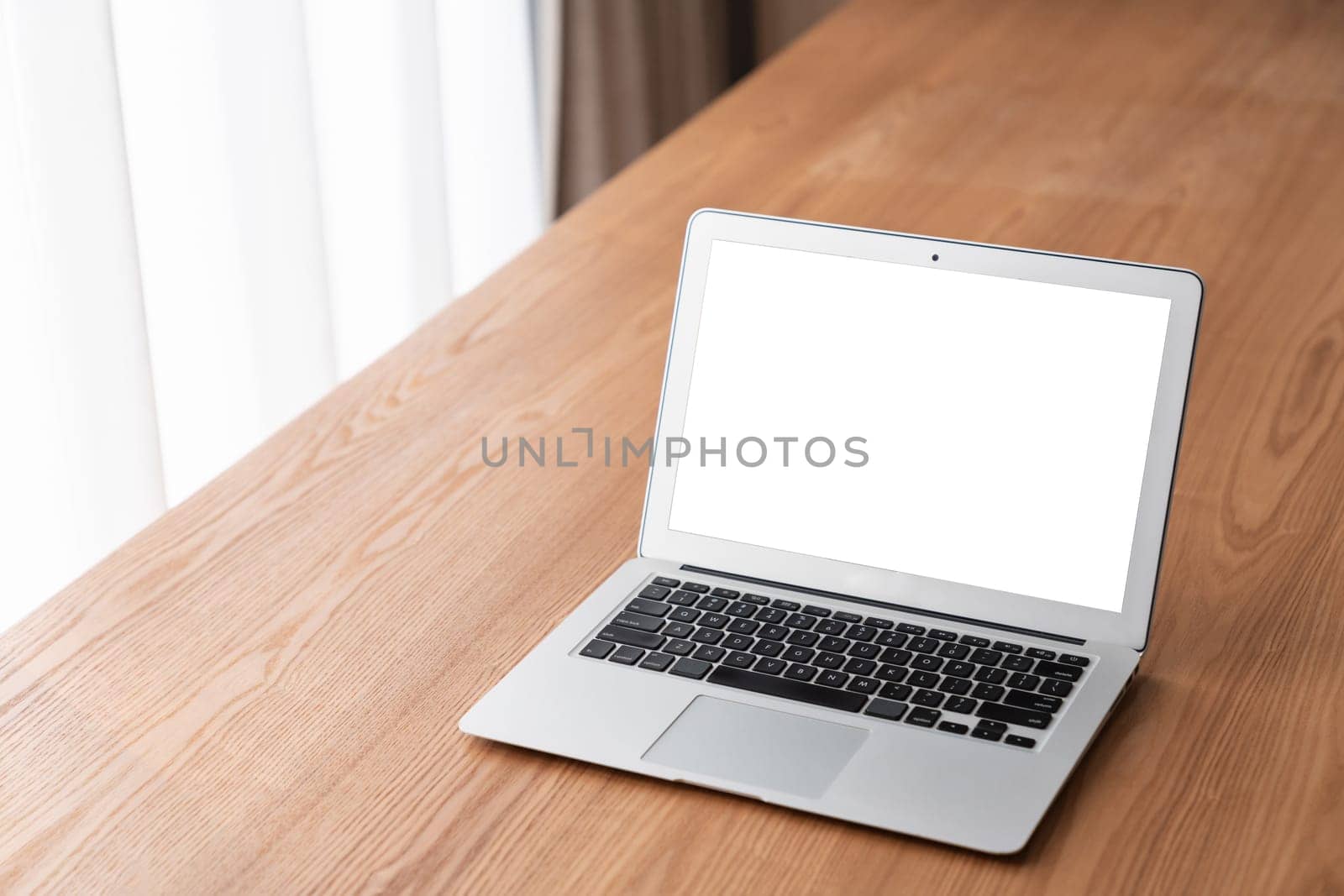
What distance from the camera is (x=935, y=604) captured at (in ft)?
2.57

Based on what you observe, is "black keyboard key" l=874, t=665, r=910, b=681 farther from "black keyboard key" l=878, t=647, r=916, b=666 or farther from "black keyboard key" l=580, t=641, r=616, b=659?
"black keyboard key" l=580, t=641, r=616, b=659

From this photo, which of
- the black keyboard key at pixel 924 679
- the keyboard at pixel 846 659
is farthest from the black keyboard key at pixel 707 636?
the black keyboard key at pixel 924 679

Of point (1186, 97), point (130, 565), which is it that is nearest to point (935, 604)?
point (130, 565)

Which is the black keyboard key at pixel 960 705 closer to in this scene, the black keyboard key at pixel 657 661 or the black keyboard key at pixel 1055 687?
the black keyboard key at pixel 1055 687

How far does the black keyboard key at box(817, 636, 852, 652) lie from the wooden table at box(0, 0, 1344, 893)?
116 millimetres

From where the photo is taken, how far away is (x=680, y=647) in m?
0.77

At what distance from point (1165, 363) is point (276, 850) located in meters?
0.49

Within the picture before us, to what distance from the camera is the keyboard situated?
0.71 metres

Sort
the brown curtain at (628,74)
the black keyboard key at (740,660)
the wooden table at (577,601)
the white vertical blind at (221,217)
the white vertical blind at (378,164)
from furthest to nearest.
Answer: the brown curtain at (628,74) → the white vertical blind at (378,164) → the white vertical blind at (221,217) → the black keyboard key at (740,660) → the wooden table at (577,601)

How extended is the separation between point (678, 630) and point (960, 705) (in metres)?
0.16

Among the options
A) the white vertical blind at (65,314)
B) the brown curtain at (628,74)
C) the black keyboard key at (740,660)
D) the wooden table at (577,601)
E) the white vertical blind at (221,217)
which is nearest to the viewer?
the wooden table at (577,601)

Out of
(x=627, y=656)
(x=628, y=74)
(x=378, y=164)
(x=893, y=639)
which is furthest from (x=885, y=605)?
(x=628, y=74)

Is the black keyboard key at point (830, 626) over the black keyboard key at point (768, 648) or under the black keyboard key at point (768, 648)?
over

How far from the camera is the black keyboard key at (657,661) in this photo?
0.76 metres
